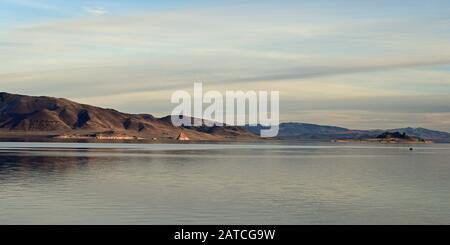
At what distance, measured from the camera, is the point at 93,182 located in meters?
65.4

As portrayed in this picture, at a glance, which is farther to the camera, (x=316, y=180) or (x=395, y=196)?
(x=316, y=180)

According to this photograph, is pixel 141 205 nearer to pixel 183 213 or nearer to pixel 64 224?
pixel 183 213

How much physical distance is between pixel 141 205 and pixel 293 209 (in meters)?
11.4
